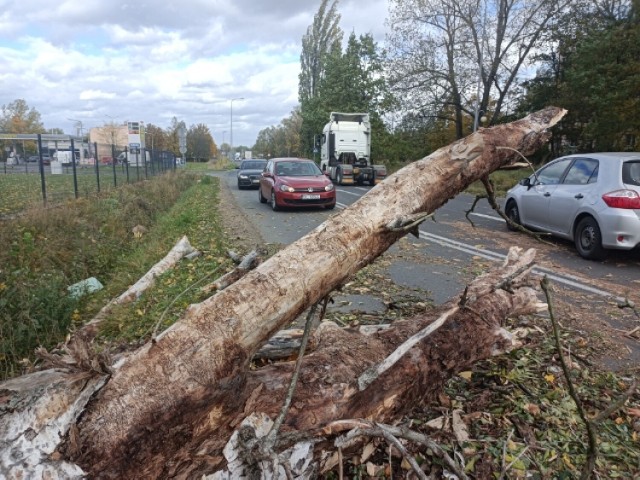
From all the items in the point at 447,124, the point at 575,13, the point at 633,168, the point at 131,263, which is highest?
the point at 575,13

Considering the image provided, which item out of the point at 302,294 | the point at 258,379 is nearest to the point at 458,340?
the point at 302,294

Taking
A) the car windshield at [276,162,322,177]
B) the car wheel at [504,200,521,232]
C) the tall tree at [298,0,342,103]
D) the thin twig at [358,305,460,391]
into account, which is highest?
the tall tree at [298,0,342,103]

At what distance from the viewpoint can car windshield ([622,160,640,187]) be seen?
269 inches

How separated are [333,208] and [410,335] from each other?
1130 cm

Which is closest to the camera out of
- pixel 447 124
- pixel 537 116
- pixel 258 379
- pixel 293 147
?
pixel 258 379

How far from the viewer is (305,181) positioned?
14.0 metres

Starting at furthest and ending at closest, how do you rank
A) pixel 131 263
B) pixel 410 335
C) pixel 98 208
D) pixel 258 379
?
pixel 98 208
pixel 131 263
pixel 410 335
pixel 258 379

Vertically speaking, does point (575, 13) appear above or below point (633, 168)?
above

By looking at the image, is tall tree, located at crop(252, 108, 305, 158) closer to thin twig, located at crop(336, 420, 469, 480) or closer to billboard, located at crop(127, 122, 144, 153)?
billboard, located at crop(127, 122, 144, 153)

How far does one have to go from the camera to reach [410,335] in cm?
330

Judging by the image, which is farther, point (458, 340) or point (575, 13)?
point (575, 13)

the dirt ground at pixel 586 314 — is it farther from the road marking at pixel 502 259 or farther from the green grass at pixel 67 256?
the green grass at pixel 67 256

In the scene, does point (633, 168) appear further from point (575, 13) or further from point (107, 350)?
point (575, 13)

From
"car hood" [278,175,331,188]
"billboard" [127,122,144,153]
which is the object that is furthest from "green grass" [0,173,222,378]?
"billboard" [127,122,144,153]
